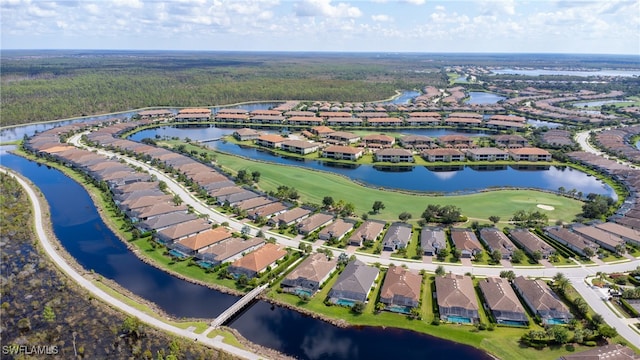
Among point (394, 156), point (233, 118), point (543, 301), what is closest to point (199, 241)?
point (543, 301)

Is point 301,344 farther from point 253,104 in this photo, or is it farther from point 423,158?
point 253,104

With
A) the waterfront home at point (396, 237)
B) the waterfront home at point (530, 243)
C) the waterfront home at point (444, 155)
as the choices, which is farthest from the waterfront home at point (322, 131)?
the waterfront home at point (530, 243)

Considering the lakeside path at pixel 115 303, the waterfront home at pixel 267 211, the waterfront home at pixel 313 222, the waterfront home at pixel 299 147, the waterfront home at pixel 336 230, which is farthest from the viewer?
the waterfront home at pixel 299 147

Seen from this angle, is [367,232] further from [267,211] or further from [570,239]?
[570,239]

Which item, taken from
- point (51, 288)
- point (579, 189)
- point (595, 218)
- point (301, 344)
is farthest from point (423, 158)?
point (51, 288)

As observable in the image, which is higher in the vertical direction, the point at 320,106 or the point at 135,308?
the point at 320,106

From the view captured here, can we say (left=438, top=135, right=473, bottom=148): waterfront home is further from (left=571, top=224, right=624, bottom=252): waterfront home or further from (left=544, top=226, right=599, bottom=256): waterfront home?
(left=571, top=224, right=624, bottom=252): waterfront home

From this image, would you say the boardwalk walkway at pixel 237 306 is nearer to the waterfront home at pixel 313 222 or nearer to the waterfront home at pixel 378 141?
the waterfront home at pixel 313 222
